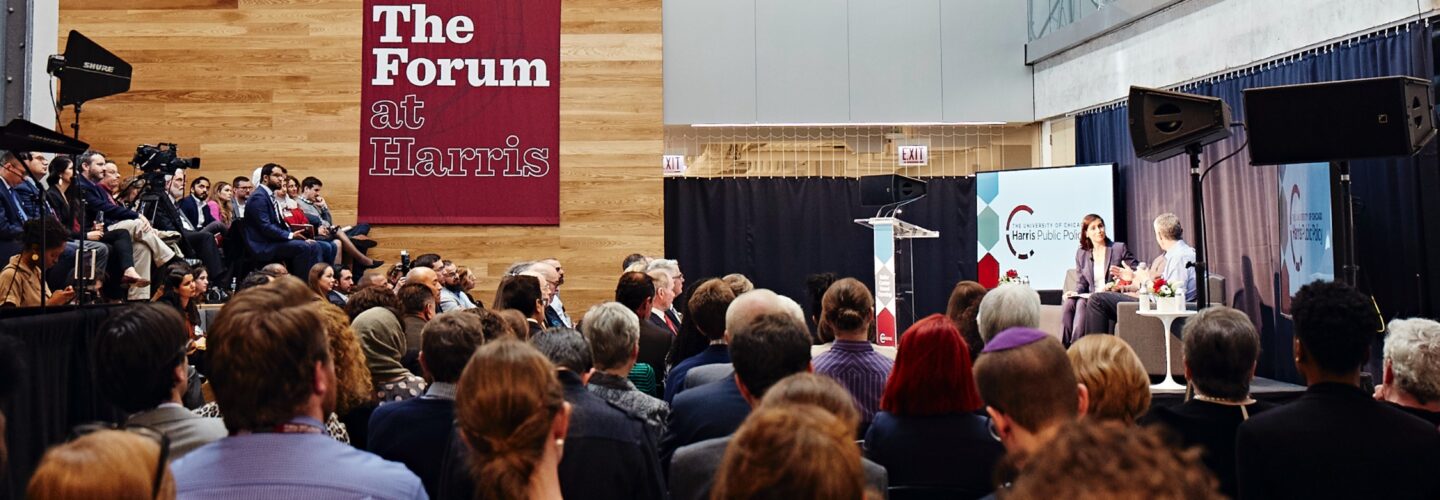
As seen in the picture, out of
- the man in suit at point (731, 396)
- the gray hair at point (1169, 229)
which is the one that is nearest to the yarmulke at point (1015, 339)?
the man in suit at point (731, 396)

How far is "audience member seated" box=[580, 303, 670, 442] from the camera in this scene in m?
2.95

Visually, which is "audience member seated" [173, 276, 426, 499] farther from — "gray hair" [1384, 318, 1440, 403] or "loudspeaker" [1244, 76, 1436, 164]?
"loudspeaker" [1244, 76, 1436, 164]

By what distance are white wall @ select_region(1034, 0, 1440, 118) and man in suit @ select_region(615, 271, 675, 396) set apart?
500 cm

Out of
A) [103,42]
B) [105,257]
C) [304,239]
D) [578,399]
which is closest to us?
[578,399]

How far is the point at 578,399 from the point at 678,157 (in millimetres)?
8715

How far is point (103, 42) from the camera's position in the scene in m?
10.1

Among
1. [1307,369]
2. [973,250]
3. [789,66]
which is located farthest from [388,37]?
[1307,369]

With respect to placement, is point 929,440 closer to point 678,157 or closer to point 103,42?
point 678,157

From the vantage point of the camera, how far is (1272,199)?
759cm

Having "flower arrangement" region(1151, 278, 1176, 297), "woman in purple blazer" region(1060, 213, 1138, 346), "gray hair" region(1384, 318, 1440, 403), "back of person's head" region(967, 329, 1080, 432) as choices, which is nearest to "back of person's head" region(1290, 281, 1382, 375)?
"gray hair" region(1384, 318, 1440, 403)

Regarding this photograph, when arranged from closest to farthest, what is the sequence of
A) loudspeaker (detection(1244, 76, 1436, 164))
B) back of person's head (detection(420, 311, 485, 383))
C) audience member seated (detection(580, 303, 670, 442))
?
back of person's head (detection(420, 311, 485, 383))
audience member seated (detection(580, 303, 670, 442))
loudspeaker (detection(1244, 76, 1436, 164))

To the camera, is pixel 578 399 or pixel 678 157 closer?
pixel 578 399

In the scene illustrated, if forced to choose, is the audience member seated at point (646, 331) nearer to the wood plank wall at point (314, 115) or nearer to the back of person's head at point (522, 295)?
the back of person's head at point (522, 295)

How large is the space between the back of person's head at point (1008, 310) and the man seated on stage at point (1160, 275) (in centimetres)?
406
